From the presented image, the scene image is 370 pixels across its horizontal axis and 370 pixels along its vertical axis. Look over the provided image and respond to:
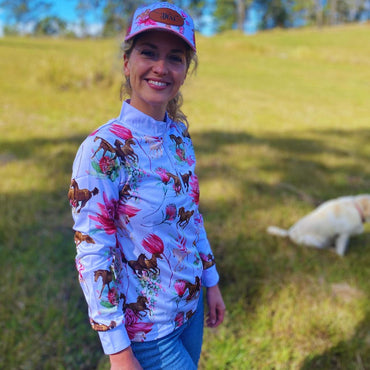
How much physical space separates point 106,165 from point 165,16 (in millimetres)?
474

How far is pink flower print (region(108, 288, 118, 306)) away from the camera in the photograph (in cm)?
98

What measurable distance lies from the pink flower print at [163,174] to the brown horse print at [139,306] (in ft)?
1.21

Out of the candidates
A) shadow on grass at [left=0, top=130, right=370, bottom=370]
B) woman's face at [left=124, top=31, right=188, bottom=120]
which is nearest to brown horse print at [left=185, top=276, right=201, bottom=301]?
woman's face at [left=124, top=31, right=188, bottom=120]

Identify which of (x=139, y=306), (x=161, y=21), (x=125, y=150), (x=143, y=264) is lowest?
(x=139, y=306)

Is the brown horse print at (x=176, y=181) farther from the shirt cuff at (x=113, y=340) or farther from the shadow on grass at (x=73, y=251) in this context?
the shadow on grass at (x=73, y=251)

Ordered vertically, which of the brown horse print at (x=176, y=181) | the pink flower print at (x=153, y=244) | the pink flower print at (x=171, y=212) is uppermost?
the brown horse print at (x=176, y=181)

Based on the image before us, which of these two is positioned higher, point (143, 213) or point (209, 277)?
point (143, 213)

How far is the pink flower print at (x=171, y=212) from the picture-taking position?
1.11 meters

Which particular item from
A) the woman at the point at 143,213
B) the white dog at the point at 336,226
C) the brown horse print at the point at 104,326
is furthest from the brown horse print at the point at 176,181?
the white dog at the point at 336,226

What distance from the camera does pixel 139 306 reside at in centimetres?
112

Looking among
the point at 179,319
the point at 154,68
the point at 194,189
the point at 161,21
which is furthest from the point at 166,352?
the point at 161,21

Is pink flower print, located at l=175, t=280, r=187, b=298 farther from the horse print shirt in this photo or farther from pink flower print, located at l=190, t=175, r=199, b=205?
pink flower print, located at l=190, t=175, r=199, b=205

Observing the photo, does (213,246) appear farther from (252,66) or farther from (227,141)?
(252,66)

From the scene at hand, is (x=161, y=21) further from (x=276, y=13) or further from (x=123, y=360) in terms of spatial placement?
(x=276, y=13)
